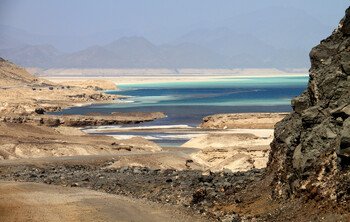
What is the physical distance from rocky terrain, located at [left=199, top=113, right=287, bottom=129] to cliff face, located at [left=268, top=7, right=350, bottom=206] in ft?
136

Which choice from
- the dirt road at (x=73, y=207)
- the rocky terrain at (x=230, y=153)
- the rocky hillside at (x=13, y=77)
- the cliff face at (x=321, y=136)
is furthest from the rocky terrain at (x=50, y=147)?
the rocky hillside at (x=13, y=77)

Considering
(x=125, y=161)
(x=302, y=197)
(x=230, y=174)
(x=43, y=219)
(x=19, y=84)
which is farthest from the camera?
(x=19, y=84)

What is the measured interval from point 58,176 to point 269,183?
10.3m

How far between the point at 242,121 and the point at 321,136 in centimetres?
4640

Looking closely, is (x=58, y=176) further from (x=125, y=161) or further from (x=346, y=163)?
(x=346, y=163)

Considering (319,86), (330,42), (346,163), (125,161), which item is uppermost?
(330,42)

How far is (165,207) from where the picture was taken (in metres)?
15.1

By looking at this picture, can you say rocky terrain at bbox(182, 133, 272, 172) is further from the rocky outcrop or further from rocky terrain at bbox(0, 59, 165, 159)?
the rocky outcrop

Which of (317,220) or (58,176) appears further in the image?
(58,176)

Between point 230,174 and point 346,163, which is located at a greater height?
point 346,163

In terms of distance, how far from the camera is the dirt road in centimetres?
1299

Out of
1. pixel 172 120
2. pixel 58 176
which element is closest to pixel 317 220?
pixel 58 176

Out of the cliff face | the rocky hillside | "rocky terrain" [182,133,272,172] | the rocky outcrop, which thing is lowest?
"rocky terrain" [182,133,272,172]

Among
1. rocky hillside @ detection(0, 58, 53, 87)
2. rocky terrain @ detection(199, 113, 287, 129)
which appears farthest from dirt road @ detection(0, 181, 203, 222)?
rocky hillside @ detection(0, 58, 53, 87)
